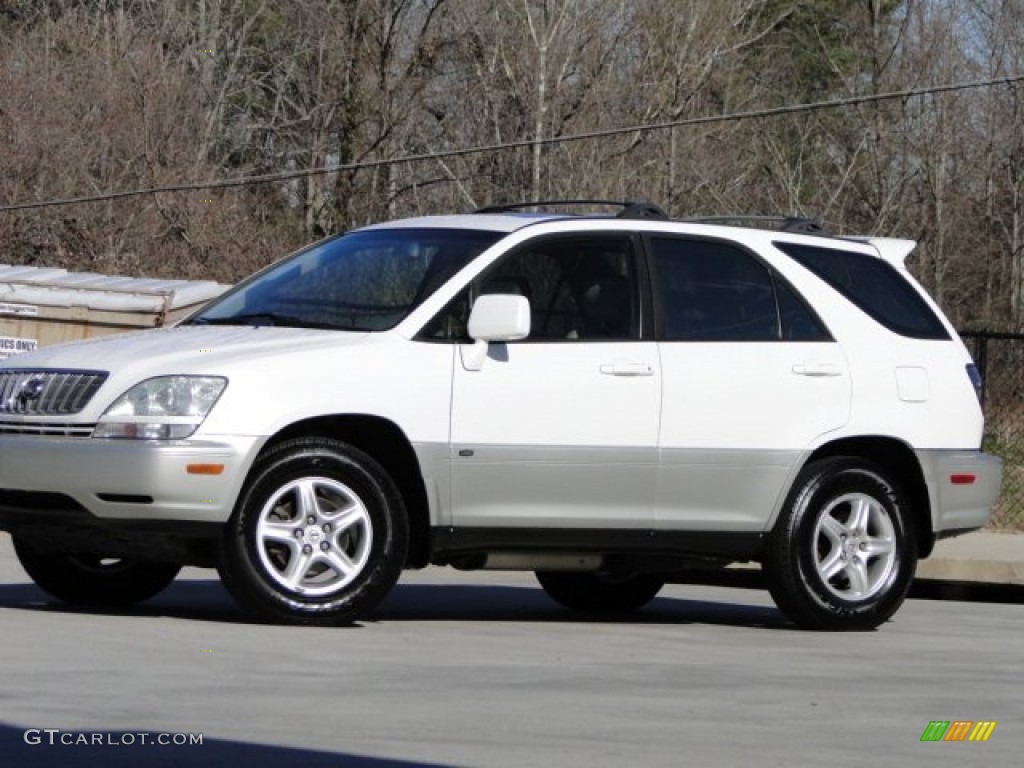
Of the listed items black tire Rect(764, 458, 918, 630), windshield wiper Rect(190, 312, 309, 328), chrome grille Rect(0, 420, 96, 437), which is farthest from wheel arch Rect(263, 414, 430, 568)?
black tire Rect(764, 458, 918, 630)

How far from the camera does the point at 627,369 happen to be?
411 inches

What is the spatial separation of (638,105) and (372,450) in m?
29.4

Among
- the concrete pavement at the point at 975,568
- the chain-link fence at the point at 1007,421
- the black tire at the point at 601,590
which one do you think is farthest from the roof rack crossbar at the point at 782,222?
the chain-link fence at the point at 1007,421

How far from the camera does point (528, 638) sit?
10.1m

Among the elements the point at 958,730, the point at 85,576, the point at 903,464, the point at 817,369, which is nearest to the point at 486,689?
the point at 958,730

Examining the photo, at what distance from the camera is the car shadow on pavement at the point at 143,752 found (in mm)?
6090

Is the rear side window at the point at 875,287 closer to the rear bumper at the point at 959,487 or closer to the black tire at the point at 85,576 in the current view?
the rear bumper at the point at 959,487

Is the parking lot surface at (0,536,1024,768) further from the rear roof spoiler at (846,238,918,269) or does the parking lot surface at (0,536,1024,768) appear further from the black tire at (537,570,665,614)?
the rear roof spoiler at (846,238,918,269)

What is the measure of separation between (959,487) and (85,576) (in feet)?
14.2

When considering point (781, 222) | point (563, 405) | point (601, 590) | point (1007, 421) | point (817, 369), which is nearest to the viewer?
point (563, 405)

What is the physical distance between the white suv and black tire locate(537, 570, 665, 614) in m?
1.26

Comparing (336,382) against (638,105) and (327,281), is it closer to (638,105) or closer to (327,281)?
(327,281)

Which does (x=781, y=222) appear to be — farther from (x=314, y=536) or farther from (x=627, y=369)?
(x=314, y=536)

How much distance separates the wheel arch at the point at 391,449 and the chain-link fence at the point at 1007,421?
9.77m
